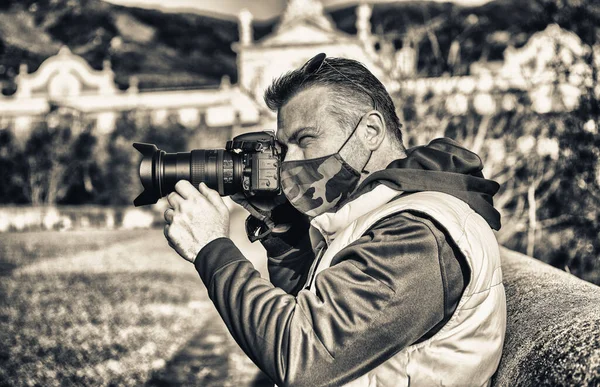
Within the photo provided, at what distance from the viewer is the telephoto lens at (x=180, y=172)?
1986 millimetres

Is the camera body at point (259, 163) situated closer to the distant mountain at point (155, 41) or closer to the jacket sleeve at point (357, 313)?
the jacket sleeve at point (357, 313)

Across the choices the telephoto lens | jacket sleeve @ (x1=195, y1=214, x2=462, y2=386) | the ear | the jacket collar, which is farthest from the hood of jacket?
the telephoto lens

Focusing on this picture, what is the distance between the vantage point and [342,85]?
1893mm

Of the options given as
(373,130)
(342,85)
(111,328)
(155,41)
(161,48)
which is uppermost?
(155,41)

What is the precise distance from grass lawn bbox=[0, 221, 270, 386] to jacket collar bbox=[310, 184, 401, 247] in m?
3.43

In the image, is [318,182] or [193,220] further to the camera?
[318,182]

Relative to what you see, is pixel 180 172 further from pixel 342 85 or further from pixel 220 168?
pixel 342 85

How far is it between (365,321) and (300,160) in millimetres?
664

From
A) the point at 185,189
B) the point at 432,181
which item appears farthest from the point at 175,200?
the point at 432,181

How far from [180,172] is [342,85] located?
549 millimetres

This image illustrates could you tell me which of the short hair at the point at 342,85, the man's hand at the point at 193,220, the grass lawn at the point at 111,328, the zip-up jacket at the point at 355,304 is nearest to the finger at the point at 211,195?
the man's hand at the point at 193,220

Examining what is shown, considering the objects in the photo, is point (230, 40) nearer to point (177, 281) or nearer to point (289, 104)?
point (177, 281)

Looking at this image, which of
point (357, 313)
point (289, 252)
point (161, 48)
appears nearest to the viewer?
point (357, 313)

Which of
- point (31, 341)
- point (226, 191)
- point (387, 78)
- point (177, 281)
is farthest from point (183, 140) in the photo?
point (226, 191)
